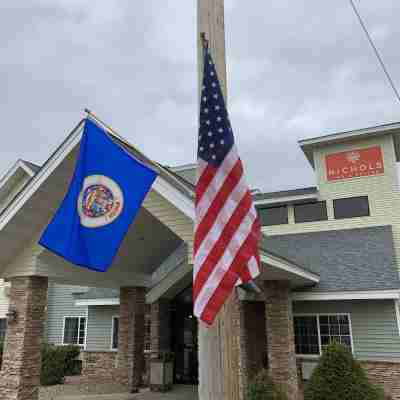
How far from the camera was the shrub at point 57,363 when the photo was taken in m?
15.3

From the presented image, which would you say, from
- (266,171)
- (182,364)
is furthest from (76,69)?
(266,171)

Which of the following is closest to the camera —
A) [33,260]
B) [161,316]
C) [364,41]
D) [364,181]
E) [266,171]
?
[364,41]

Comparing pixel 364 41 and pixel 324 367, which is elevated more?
pixel 364 41

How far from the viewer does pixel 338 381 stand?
9.41 m

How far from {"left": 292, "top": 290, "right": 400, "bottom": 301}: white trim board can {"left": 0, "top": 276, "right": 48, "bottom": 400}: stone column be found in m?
8.24

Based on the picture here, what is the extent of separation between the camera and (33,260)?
944 cm

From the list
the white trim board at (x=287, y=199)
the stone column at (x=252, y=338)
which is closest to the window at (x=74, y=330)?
the stone column at (x=252, y=338)

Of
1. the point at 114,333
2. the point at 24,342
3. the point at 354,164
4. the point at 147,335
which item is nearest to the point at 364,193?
the point at 354,164

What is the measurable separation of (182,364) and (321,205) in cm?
946

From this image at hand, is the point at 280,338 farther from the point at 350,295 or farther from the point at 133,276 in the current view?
the point at 133,276

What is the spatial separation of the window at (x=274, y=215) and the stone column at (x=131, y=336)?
8247 mm

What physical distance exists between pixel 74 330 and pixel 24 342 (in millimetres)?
13090

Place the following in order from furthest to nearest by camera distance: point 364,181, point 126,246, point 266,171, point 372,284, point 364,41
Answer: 1. point 266,171
2. point 364,181
3. point 372,284
4. point 126,246
5. point 364,41

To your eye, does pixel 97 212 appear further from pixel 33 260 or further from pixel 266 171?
pixel 266 171
